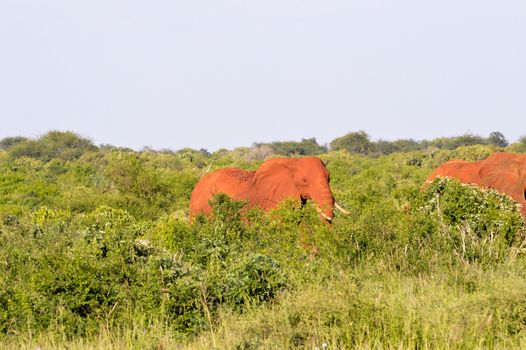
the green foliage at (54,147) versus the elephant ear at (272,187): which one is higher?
the green foliage at (54,147)

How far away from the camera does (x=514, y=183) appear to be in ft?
63.8

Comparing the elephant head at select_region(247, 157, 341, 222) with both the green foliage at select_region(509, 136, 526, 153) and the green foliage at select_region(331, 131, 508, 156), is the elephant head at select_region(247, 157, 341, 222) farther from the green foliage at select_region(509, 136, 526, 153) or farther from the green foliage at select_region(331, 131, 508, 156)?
the green foliage at select_region(331, 131, 508, 156)

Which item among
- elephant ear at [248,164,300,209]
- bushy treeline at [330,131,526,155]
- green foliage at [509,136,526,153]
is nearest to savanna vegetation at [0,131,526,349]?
elephant ear at [248,164,300,209]

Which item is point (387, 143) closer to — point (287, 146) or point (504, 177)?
point (287, 146)

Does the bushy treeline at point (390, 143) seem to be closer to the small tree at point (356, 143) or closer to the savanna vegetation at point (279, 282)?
the small tree at point (356, 143)

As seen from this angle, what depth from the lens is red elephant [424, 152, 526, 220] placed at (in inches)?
763

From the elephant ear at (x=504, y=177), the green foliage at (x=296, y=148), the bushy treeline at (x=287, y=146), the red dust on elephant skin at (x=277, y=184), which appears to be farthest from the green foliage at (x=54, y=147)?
the elephant ear at (x=504, y=177)

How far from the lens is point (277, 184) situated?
18250 mm

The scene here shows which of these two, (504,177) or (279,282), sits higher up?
(504,177)

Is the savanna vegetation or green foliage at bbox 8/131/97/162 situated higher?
green foliage at bbox 8/131/97/162

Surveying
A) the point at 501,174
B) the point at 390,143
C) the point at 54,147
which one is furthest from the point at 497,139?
A: the point at 501,174

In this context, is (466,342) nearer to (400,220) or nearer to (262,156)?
(400,220)

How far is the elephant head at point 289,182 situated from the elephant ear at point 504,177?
3.57 m

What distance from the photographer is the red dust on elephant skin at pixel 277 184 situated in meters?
17.7
